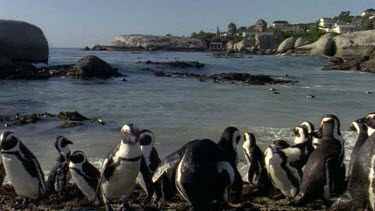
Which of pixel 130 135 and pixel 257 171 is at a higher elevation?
pixel 130 135

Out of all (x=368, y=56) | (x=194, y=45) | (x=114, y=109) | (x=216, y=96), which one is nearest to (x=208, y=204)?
(x=114, y=109)

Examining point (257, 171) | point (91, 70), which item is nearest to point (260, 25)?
point (91, 70)

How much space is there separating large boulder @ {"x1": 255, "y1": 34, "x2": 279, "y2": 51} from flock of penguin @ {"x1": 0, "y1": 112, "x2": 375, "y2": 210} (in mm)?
73394

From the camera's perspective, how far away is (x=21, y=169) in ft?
17.9

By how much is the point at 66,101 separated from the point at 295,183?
11893mm

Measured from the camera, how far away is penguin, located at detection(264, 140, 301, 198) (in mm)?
5520

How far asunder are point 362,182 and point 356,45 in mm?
46278

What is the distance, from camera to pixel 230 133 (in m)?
5.87

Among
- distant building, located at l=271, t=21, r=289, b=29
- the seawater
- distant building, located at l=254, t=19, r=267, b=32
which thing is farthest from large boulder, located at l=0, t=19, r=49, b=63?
distant building, located at l=271, t=21, r=289, b=29

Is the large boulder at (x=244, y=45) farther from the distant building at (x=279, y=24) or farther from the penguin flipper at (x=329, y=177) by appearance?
the distant building at (x=279, y=24)

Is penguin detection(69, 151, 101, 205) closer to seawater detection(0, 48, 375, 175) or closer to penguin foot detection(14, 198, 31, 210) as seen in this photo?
penguin foot detection(14, 198, 31, 210)

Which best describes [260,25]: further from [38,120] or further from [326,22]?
[38,120]

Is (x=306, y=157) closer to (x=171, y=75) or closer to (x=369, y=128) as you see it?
(x=369, y=128)

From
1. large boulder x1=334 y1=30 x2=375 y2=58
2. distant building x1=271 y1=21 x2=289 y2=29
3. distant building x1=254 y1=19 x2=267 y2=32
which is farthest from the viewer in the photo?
distant building x1=271 y1=21 x2=289 y2=29
